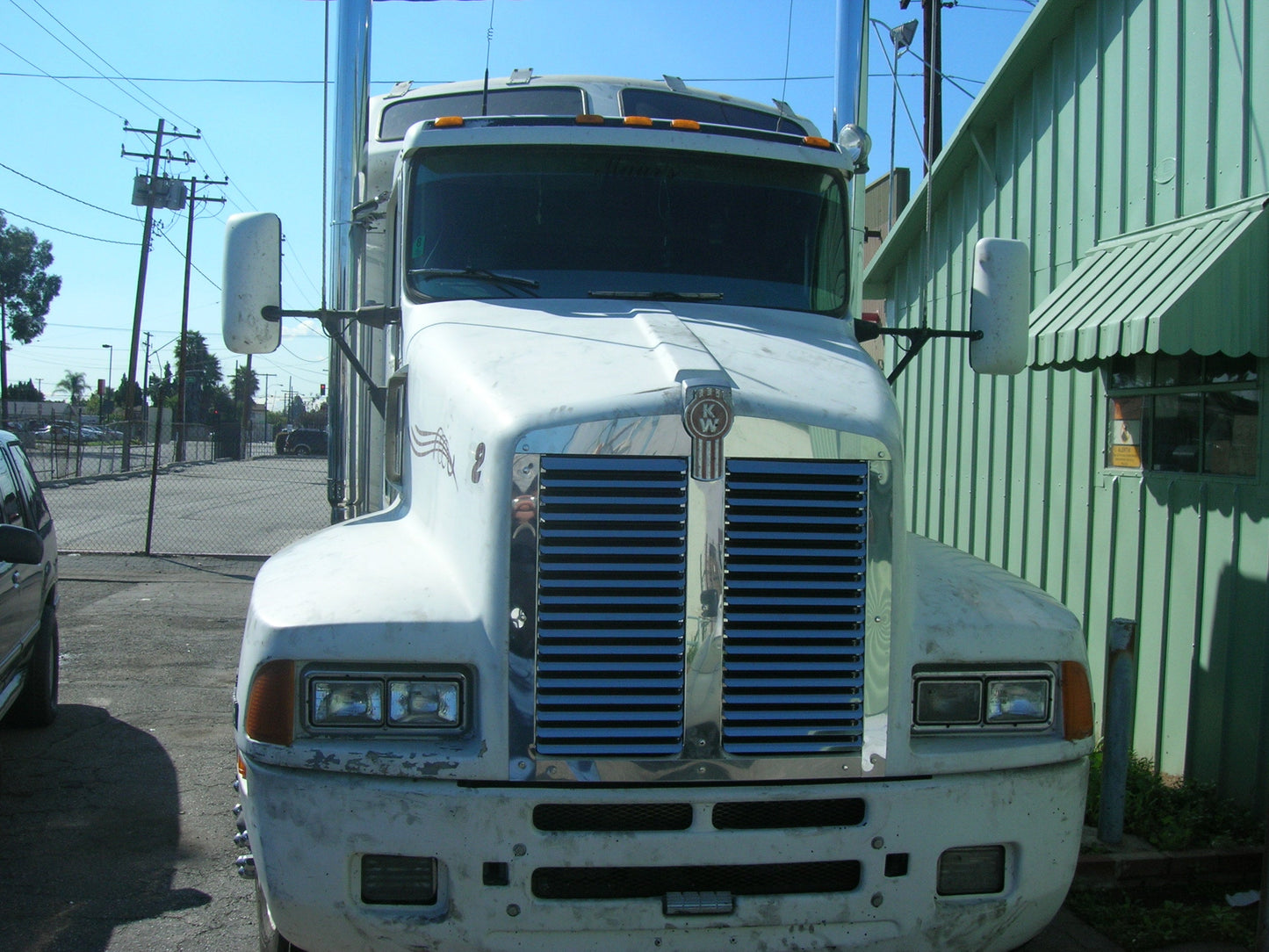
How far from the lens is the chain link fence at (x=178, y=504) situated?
650 inches

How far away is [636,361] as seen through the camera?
334 cm

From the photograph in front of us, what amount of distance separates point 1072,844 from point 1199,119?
13.2 feet

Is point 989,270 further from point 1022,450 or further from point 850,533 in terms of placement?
point 1022,450

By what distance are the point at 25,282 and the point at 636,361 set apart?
246ft

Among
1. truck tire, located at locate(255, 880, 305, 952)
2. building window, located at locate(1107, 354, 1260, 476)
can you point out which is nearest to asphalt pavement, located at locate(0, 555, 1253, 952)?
truck tire, located at locate(255, 880, 305, 952)

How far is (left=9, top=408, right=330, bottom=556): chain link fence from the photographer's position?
16.5m

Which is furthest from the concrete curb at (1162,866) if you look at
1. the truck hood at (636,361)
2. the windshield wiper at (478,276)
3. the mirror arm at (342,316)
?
the mirror arm at (342,316)

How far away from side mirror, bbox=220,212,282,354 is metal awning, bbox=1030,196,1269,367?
3786mm

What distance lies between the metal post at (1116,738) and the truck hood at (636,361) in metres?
1.96

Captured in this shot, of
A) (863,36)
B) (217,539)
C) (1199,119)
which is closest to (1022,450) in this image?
(1199,119)

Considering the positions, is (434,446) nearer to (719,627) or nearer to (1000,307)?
(719,627)

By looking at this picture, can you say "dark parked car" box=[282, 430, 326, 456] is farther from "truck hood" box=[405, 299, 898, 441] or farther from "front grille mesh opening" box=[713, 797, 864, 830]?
"front grille mesh opening" box=[713, 797, 864, 830]

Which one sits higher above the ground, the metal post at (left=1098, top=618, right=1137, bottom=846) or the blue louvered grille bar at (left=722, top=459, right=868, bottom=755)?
the blue louvered grille bar at (left=722, top=459, right=868, bottom=755)

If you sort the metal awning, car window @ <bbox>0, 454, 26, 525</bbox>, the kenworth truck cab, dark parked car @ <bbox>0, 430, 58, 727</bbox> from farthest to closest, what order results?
car window @ <bbox>0, 454, 26, 525</bbox> < dark parked car @ <bbox>0, 430, 58, 727</bbox> < the metal awning < the kenworth truck cab
